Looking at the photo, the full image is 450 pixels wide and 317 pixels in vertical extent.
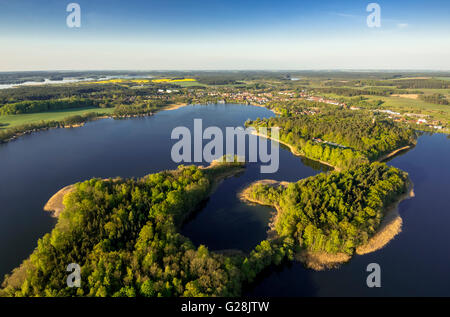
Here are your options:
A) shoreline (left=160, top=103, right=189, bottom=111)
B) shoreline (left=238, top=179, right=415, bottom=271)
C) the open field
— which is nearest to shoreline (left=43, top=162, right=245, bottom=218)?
shoreline (left=238, top=179, right=415, bottom=271)

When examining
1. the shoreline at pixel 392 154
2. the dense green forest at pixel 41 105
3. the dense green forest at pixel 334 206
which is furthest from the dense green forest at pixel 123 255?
the dense green forest at pixel 41 105

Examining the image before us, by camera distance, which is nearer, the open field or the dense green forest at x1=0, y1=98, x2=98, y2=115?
the open field

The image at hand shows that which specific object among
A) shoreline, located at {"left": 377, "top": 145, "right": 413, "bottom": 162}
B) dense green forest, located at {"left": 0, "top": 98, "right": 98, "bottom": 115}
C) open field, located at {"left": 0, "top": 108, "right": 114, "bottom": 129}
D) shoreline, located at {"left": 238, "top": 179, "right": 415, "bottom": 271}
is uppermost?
dense green forest, located at {"left": 0, "top": 98, "right": 98, "bottom": 115}

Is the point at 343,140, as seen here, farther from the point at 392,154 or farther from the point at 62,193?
the point at 62,193

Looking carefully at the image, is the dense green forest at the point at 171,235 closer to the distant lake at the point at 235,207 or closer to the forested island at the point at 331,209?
the forested island at the point at 331,209

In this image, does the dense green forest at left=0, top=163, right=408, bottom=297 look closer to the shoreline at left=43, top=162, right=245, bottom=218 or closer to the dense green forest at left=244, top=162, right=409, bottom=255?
the dense green forest at left=244, top=162, right=409, bottom=255

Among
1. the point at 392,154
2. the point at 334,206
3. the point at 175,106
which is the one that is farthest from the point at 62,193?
the point at 175,106
